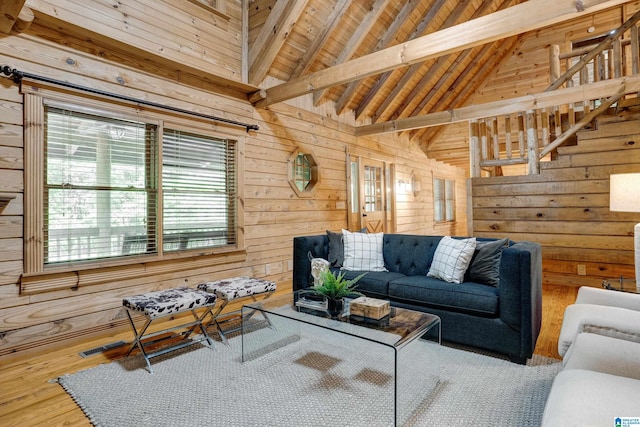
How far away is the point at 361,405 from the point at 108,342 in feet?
7.14

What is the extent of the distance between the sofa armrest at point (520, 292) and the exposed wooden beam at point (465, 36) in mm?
1587

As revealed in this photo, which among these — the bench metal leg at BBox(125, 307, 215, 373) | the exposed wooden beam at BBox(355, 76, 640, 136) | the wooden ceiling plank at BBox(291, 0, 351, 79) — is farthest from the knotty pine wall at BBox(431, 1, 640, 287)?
the bench metal leg at BBox(125, 307, 215, 373)

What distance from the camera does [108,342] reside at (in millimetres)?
2801

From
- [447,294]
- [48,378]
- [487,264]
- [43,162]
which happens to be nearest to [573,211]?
[487,264]

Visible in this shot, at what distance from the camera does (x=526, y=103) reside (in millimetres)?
4402

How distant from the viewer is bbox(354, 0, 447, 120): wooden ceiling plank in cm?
484

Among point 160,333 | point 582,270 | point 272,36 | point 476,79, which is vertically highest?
point 476,79

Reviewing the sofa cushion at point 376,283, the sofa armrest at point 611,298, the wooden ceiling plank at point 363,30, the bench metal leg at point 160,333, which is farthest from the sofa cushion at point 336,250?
the wooden ceiling plank at point 363,30

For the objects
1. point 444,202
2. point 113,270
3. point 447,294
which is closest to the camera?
point 447,294

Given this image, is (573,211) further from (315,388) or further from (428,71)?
(315,388)

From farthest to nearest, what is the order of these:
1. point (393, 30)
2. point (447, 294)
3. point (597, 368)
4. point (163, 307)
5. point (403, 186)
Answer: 1. point (403, 186)
2. point (393, 30)
3. point (447, 294)
4. point (163, 307)
5. point (597, 368)

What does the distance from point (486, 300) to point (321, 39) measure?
364 cm

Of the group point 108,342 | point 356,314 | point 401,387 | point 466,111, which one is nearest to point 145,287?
point 108,342

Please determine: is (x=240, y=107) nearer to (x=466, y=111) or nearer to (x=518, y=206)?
(x=466, y=111)
